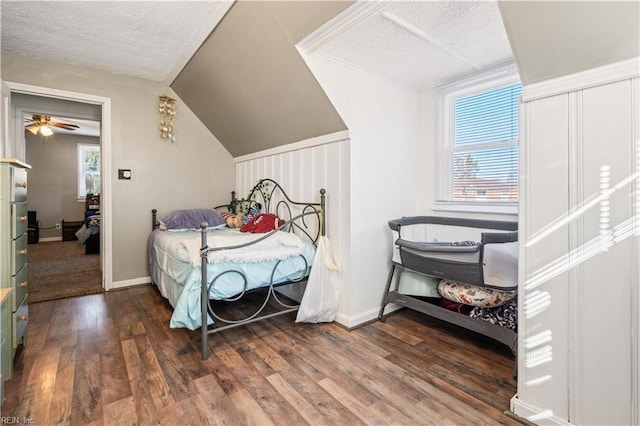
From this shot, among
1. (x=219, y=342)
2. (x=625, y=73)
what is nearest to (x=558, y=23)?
(x=625, y=73)

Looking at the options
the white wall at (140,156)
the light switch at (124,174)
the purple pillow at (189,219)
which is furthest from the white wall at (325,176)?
the light switch at (124,174)

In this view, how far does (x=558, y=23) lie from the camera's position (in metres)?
1.06

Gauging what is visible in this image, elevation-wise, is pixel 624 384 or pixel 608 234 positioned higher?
pixel 608 234

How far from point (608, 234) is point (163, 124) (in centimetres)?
389

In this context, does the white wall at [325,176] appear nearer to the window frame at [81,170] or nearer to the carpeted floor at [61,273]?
the carpeted floor at [61,273]

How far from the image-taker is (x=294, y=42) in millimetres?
2029

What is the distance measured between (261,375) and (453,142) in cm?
237

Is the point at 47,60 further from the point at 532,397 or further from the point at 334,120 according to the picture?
the point at 532,397

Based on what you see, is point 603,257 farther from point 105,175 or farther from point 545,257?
point 105,175

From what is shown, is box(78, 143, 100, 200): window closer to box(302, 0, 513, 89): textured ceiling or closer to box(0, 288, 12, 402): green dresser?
box(0, 288, 12, 402): green dresser

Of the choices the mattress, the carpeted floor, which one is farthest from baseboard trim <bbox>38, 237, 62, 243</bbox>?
the mattress

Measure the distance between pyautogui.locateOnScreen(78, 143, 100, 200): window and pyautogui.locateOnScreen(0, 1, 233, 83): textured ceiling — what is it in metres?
4.90

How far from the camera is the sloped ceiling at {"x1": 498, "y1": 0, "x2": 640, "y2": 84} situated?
3.22 ft

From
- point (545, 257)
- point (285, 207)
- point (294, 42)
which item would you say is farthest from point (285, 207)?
point (545, 257)
